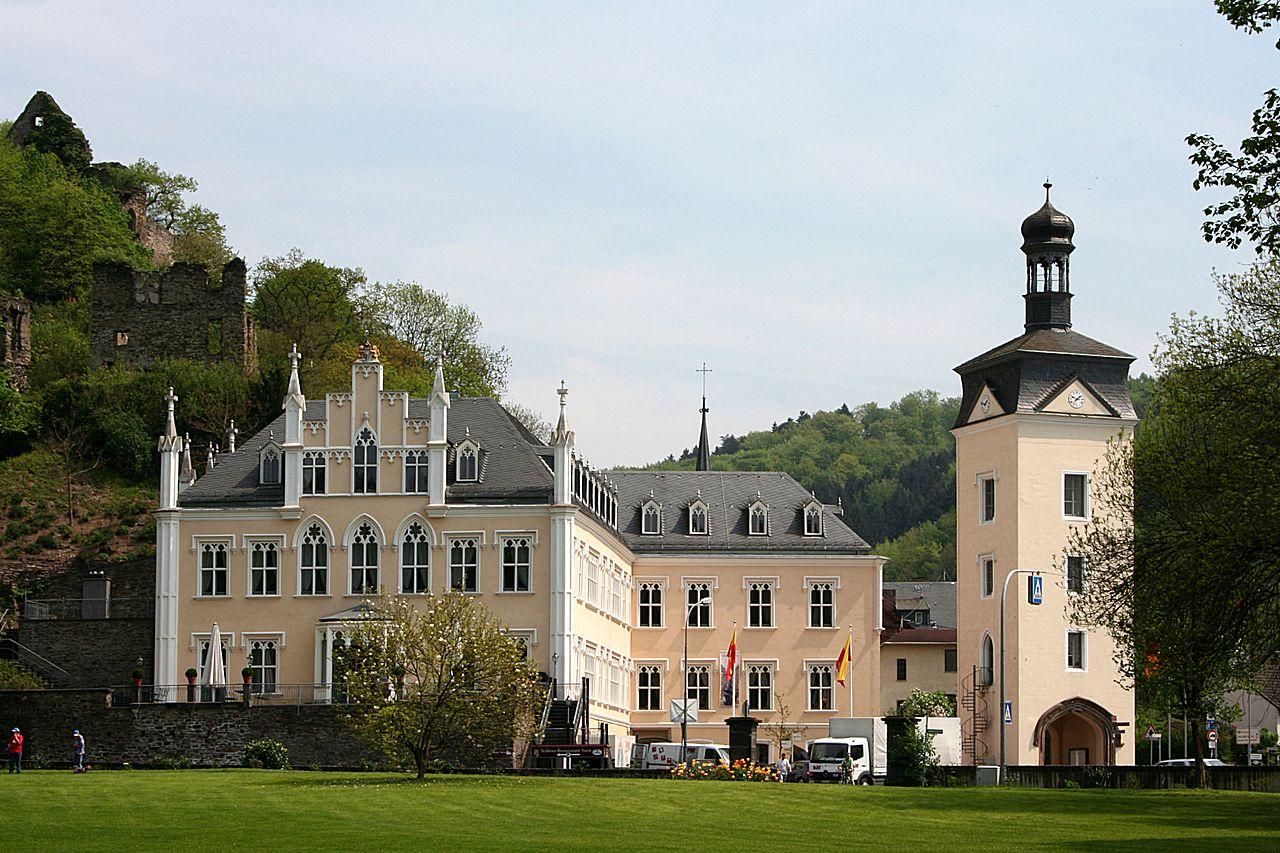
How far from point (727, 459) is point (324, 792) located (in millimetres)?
128991

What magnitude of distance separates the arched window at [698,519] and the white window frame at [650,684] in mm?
5920

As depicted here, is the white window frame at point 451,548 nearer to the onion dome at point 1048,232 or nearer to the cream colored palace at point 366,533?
the cream colored palace at point 366,533

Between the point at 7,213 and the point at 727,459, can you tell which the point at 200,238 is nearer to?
the point at 7,213

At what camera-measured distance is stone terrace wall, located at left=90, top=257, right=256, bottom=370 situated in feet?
354

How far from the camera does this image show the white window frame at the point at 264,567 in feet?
241

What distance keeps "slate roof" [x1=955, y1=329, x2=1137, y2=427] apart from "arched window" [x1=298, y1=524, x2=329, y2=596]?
26.1 metres

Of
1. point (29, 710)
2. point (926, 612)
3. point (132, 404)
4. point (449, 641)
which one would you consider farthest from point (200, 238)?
point (449, 641)

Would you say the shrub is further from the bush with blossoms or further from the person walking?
the bush with blossoms

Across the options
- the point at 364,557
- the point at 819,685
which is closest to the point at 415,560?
the point at 364,557

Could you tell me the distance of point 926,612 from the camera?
113 m

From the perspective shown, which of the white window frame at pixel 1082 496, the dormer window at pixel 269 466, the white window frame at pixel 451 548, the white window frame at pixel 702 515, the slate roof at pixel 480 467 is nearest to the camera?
the white window frame at pixel 451 548

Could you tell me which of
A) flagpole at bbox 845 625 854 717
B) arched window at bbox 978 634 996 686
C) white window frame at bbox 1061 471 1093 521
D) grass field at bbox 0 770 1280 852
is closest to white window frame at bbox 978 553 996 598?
arched window at bbox 978 634 996 686

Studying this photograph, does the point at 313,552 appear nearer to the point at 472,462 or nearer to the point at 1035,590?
the point at 472,462

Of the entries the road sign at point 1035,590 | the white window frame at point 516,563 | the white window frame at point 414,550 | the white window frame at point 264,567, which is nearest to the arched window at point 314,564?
the white window frame at point 264,567
